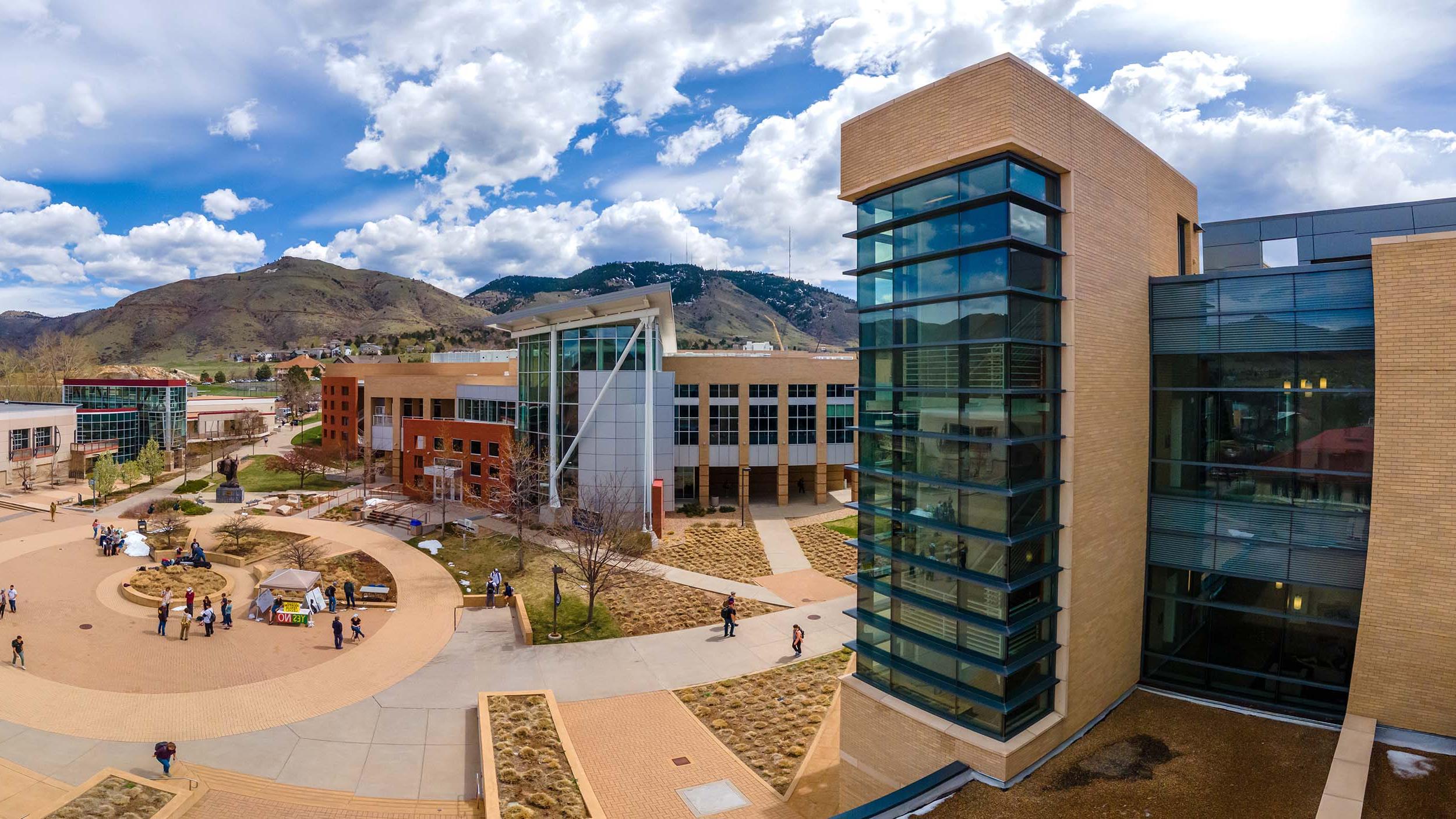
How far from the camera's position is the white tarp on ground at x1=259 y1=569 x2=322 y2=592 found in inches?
1160

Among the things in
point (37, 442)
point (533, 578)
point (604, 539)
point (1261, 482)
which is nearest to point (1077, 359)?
point (1261, 482)

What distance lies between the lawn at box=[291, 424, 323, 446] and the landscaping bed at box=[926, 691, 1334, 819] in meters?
87.0

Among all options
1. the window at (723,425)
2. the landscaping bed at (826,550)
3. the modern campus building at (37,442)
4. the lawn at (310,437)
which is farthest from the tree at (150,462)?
the landscaping bed at (826,550)

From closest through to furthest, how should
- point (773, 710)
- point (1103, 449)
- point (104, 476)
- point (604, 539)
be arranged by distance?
point (1103, 449) → point (773, 710) → point (604, 539) → point (104, 476)

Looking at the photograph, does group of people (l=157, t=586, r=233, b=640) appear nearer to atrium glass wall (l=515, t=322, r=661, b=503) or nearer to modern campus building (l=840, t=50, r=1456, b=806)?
atrium glass wall (l=515, t=322, r=661, b=503)

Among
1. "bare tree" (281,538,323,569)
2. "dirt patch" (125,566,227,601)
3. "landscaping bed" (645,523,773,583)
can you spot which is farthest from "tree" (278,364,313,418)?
"landscaping bed" (645,523,773,583)

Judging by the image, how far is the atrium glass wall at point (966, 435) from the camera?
11.9m

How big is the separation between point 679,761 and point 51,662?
76.0 ft

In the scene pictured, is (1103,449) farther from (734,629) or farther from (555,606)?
(555,606)

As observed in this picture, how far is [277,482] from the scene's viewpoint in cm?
6019

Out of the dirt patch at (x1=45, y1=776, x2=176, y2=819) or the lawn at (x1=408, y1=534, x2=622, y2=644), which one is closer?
the dirt patch at (x1=45, y1=776, x2=176, y2=819)

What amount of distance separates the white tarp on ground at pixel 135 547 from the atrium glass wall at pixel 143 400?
39.7m

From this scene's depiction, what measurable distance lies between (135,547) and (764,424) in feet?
130

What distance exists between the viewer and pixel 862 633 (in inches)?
569
